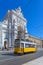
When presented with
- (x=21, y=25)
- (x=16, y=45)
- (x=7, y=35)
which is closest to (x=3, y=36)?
(x=7, y=35)

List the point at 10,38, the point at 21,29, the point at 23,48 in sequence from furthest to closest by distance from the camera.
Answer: the point at 21,29 → the point at 10,38 → the point at 23,48

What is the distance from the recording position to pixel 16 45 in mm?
40562

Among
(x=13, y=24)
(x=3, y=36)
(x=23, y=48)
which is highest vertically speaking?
(x=13, y=24)

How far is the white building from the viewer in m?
68.3

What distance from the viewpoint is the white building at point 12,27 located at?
68.3 m

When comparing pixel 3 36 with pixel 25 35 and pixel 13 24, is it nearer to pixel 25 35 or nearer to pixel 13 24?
pixel 13 24

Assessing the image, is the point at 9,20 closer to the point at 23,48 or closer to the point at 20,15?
the point at 20,15

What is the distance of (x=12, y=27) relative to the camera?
7331cm

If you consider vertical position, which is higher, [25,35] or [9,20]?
[9,20]

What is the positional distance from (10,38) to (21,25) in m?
11.5

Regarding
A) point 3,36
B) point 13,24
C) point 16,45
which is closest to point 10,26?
point 13,24

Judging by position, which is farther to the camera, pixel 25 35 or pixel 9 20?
pixel 25 35

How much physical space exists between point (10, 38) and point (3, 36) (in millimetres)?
5117

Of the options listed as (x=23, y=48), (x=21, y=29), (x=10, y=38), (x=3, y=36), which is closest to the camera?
(x=23, y=48)
